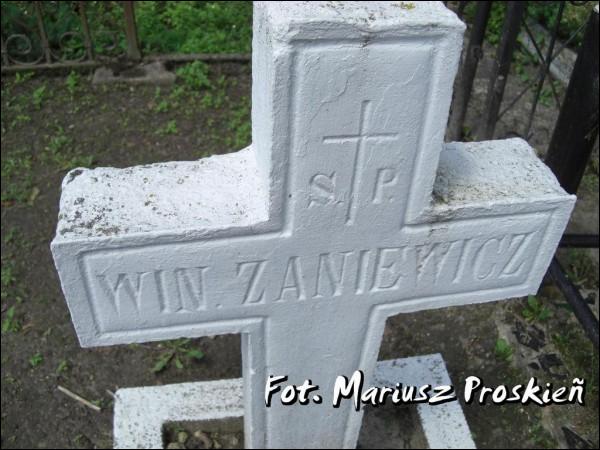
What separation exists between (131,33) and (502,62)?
240 centimetres

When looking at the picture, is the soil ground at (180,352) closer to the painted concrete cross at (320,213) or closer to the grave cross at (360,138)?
the painted concrete cross at (320,213)

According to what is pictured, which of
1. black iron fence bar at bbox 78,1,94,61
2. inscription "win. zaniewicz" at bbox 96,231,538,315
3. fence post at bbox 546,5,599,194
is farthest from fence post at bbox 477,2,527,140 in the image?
black iron fence bar at bbox 78,1,94,61

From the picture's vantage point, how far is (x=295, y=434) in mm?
2031

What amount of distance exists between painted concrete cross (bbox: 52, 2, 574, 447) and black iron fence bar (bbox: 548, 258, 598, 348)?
2.04 ft

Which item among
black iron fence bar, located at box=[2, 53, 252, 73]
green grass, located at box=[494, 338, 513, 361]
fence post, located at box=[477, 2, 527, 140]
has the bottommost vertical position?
green grass, located at box=[494, 338, 513, 361]

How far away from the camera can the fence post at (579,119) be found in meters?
2.23

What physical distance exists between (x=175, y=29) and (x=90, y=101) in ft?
3.39

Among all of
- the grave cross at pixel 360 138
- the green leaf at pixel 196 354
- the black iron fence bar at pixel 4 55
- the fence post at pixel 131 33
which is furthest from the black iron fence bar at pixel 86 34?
the grave cross at pixel 360 138

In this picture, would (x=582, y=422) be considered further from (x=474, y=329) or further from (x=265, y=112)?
A: (x=265, y=112)

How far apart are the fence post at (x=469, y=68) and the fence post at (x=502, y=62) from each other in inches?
6.2

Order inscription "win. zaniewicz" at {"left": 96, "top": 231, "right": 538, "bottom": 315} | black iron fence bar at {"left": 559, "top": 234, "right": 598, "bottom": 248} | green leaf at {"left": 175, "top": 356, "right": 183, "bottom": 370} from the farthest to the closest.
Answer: green leaf at {"left": 175, "top": 356, "right": 183, "bottom": 370}
black iron fence bar at {"left": 559, "top": 234, "right": 598, "bottom": 248}
inscription "win. zaniewicz" at {"left": 96, "top": 231, "right": 538, "bottom": 315}

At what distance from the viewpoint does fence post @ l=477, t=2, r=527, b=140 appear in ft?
9.03

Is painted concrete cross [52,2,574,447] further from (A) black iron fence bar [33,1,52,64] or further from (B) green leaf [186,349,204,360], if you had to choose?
(A) black iron fence bar [33,1,52,64]

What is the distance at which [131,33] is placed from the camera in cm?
424
